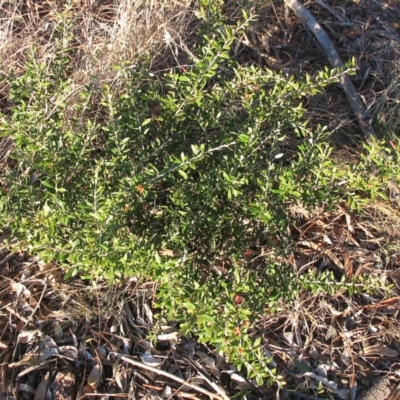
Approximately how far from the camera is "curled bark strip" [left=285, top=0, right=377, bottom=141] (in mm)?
3484

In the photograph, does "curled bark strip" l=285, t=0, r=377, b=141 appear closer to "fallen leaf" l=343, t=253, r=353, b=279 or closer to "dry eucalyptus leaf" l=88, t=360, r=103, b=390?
"fallen leaf" l=343, t=253, r=353, b=279

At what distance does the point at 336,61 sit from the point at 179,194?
191 cm

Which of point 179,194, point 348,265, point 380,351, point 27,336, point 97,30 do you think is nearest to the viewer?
point 179,194

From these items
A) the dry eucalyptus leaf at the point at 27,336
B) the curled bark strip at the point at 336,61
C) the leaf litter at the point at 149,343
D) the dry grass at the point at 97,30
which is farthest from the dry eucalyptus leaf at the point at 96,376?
the curled bark strip at the point at 336,61

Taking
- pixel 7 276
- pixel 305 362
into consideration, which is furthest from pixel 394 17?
pixel 7 276

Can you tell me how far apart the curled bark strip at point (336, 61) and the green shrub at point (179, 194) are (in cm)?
105

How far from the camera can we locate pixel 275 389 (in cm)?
272

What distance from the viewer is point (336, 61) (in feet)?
12.1

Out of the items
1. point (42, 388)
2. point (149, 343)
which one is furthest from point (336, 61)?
point (42, 388)

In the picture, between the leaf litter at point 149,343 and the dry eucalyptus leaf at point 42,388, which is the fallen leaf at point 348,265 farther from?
the dry eucalyptus leaf at point 42,388

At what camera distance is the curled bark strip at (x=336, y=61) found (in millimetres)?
3484

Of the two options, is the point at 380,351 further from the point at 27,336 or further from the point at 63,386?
the point at 27,336

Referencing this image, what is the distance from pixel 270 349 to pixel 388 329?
70 cm

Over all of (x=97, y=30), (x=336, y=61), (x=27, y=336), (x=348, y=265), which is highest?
(x=97, y=30)
